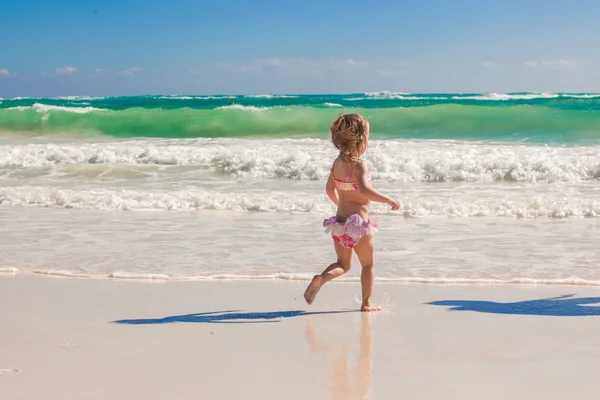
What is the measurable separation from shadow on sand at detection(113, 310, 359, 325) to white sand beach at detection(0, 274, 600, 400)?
0.01 meters

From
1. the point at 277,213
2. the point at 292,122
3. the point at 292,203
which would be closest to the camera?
the point at 277,213

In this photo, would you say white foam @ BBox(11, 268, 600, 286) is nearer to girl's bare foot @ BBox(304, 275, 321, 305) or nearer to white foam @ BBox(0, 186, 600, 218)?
girl's bare foot @ BBox(304, 275, 321, 305)

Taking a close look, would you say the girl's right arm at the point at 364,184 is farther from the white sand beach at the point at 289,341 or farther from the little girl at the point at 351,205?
the white sand beach at the point at 289,341

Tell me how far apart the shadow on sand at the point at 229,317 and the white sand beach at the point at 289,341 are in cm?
1

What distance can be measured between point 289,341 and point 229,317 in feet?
2.31

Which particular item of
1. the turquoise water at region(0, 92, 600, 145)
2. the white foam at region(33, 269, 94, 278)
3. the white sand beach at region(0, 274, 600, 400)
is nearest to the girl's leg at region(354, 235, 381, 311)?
the white sand beach at region(0, 274, 600, 400)

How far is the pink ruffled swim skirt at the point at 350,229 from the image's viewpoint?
510 cm

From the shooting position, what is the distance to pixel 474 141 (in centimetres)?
2338

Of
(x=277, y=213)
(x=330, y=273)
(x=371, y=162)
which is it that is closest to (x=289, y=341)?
(x=330, y=273)

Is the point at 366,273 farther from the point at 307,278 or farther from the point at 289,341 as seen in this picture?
the point at 307,278

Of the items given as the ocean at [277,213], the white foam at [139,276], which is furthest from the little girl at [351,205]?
the white foam at [139,276]

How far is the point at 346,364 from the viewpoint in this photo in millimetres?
3977

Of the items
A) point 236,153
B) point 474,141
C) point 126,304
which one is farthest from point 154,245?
point 474,141

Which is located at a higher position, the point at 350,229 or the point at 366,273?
the point at 350,229
